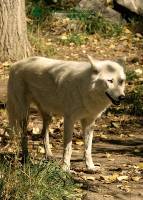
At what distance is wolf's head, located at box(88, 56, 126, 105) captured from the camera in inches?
257

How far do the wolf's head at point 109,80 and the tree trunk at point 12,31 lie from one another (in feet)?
20.0

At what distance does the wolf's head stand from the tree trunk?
6107 mm

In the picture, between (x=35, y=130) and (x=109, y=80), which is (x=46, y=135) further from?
(x=109, y=80)

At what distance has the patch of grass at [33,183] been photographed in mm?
5477

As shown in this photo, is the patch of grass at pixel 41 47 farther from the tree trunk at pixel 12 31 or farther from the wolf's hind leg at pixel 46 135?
the wolf's hind leg at pixel 46 135

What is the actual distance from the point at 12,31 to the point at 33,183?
7.35m

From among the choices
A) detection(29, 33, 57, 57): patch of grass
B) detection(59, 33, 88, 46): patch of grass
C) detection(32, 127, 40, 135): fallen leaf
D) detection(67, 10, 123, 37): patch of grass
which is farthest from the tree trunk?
detection(32, 127, 40, 135): fallen leaf

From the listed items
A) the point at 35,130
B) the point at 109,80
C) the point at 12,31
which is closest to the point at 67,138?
the point at 109,80

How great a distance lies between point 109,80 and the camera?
6.59 m

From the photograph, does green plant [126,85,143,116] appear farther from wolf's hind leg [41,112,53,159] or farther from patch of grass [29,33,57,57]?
patch of grass [29,33,57,57]

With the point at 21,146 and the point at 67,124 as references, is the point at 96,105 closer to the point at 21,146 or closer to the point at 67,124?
the point at 67,124

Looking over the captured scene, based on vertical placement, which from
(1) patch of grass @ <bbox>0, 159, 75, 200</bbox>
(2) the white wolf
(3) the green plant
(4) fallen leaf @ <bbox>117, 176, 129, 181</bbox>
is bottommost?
(3) the green plant

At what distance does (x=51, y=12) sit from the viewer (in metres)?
16.0

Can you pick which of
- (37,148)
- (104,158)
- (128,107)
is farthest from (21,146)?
(128,107)
